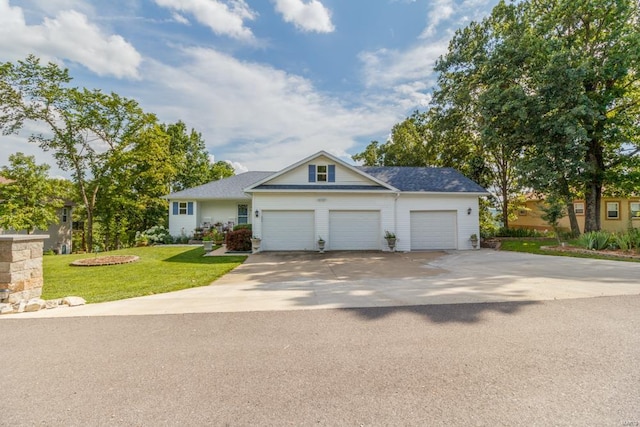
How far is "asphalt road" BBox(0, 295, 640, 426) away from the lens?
2367 millimetres

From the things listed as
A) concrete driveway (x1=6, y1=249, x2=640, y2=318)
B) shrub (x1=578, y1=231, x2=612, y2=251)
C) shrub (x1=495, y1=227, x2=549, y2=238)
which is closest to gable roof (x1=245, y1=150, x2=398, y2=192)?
concrete driveway (x1=6, y1=249, x2=640, y2=318)

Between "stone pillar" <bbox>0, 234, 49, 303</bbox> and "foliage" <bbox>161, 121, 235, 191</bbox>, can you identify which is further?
"foliage" <bbox>161, 121, 235, 191</bbox>

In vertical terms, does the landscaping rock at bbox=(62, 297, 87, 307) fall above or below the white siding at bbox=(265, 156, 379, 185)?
below

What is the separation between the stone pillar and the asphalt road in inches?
45.0

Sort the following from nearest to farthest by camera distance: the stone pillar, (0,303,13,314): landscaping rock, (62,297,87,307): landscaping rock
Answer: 1. (0,303,13,314): landscaping rock
2. the stone pillar
3. (62,297,87,307): landscaping rock

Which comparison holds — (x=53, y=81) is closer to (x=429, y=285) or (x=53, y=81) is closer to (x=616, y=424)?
(x=429, y=285)

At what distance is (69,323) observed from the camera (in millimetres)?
4508

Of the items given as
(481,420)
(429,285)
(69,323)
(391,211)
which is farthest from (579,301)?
(391,211)

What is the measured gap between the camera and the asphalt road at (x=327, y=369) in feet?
7.77

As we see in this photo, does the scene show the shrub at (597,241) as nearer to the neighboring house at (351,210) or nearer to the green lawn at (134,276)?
the neighboring house at (351,210)

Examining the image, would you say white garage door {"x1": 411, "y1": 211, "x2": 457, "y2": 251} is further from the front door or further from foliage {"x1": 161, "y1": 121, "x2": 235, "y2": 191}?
foliage {"x1": 161, "y1": 121, "x2": 235, "y2": 191}

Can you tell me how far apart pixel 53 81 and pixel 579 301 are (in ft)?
93.0

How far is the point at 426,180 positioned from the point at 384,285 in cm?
1115

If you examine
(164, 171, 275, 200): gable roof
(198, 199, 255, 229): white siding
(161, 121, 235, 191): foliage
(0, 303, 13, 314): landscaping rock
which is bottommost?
(0, 303, 13, 314): landscaping rock
